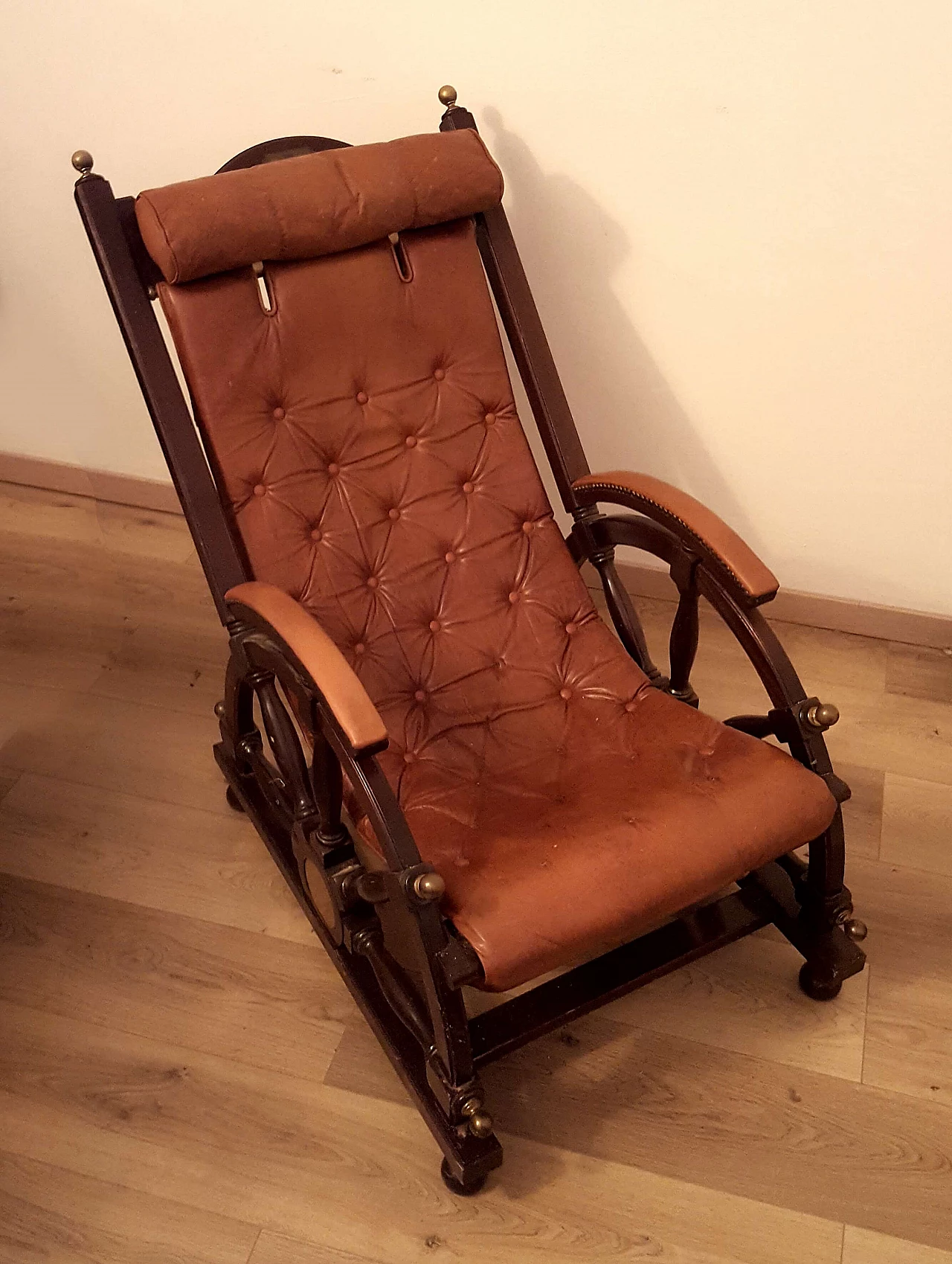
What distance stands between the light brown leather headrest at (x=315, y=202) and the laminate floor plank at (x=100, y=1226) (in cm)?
120

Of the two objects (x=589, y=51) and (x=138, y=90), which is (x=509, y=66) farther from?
(x=138, y=90)

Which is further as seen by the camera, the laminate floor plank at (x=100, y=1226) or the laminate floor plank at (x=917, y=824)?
the laminate floor plank at (x=917, y=824)

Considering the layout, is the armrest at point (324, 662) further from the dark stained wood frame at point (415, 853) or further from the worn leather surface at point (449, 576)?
the worn leather surface at point (449, 576)

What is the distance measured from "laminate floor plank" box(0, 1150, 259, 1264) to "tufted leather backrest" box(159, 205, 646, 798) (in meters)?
0.60

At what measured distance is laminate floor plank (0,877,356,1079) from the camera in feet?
5.15

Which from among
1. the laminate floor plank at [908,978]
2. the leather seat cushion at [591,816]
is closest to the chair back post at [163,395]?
the leather seat cushion at [591,816]

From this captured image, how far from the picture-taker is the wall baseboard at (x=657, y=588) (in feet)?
7.20

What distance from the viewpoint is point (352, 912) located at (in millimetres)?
1436

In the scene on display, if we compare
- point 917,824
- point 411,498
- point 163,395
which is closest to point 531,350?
point 411,498

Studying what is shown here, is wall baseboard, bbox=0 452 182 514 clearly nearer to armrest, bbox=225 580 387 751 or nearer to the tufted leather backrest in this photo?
the tufted leather backrest

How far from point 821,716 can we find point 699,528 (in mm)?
294

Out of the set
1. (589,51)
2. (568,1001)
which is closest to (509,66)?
(589,51)

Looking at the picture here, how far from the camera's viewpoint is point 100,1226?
1377mm

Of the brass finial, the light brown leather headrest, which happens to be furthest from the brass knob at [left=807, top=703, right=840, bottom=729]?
the brass finial
